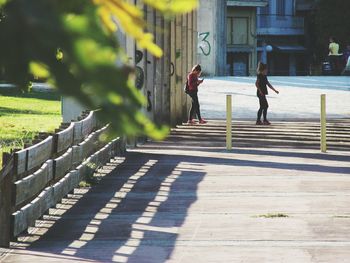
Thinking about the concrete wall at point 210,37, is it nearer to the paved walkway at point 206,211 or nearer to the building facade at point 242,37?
the building facade at point 242,37

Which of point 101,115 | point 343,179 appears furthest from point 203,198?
point 101,115

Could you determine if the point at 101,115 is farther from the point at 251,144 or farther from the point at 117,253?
the point at 251,144

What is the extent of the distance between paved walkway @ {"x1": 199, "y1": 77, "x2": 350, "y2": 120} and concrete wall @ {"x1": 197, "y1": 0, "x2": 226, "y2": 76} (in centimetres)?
714

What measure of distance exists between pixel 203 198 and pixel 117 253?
13.8ft

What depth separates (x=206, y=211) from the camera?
39.5 ft

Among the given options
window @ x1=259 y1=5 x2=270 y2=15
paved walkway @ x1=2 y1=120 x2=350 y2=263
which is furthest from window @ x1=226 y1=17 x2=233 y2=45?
paved walkway @ x1=2 y1=120 x2=350 y2=263

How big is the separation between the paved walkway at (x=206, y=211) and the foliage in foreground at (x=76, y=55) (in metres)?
7.51

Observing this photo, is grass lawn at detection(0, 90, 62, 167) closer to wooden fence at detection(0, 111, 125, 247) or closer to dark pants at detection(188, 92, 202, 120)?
wooden fence at detection(0, 111, 125, 247)

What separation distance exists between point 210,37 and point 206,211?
4078cm

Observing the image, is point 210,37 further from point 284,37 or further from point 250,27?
point 284,37

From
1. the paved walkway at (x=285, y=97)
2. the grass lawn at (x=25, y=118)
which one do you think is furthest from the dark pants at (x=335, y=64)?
the grass lawn at (x=25, y=118)

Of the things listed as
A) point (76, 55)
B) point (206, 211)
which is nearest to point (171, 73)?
point (206, 211)

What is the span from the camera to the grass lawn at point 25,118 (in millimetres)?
20750

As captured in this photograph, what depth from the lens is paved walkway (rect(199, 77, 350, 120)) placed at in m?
29.7
